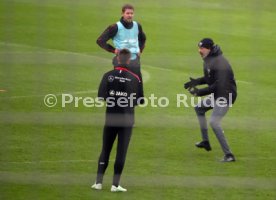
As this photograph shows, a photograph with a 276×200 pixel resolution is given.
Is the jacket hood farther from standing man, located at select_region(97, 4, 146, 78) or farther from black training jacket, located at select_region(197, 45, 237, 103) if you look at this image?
standing man, located at select_region(97, 4, 146, 78)

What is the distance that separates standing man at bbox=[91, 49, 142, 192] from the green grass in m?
0.29

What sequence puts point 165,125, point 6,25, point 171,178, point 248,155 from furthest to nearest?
1. point 6,25
2. point 165,125
3. point 248,155
4. point 171,178

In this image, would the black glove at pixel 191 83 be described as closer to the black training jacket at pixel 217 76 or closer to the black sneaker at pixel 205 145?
the black training jacket at pixel 217 76

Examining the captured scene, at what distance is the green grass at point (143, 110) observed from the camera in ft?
30.7

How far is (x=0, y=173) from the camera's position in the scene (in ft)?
30.9

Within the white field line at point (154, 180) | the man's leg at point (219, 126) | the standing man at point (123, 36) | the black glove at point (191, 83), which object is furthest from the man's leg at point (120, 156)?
the standing man at point (123, 36)

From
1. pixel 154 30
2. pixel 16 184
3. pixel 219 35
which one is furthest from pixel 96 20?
pixel 16 184

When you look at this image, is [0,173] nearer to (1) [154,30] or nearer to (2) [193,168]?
(2) [193,168]

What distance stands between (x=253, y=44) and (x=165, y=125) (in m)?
7.43

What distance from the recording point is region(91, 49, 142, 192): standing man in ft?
28.9

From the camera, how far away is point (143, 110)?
13281 millimetres

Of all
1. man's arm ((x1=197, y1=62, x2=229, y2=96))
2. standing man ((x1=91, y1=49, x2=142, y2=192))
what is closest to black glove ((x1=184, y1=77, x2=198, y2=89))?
man's arm ((x1=197, y1=62, x2=229, y2=96))

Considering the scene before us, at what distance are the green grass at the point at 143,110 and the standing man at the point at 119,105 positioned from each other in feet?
0.95

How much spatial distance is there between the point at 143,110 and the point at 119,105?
445cm
